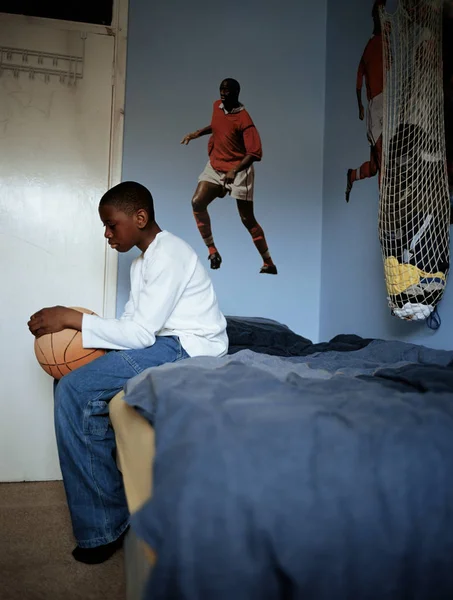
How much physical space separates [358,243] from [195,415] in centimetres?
197

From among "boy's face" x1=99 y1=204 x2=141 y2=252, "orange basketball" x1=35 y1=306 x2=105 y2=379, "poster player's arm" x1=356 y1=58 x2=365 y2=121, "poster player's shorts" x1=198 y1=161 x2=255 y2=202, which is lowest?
"orange basketball" x1=35 y1=306 x2=105 y2=379

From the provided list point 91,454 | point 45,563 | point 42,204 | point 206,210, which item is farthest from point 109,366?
point 206,210

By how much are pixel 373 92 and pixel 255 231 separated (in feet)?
3.12

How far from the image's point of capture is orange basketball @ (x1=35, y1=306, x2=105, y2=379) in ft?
6.04

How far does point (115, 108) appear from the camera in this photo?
9.21 ft

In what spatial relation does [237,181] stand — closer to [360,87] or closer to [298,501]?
[360,87]

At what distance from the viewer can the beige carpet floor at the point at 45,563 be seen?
1.52 metres

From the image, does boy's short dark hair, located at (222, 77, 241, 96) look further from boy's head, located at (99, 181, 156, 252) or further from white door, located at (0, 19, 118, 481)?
boy's head, located at (99, 181, 156, 252)

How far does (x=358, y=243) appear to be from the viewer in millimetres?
2707

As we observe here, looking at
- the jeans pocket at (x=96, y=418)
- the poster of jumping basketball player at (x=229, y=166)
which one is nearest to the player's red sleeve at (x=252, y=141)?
the poster of jumping basketball player at (x=229, y=166)

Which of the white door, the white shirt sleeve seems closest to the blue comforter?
the white shirt sleeve

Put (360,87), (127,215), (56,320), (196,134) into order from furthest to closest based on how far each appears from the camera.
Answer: (196,134), (360,87), (127,215), (56,320)

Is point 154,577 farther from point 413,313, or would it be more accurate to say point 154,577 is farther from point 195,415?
point 413,313

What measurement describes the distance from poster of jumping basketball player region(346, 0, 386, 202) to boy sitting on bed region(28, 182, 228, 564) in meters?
1.14
